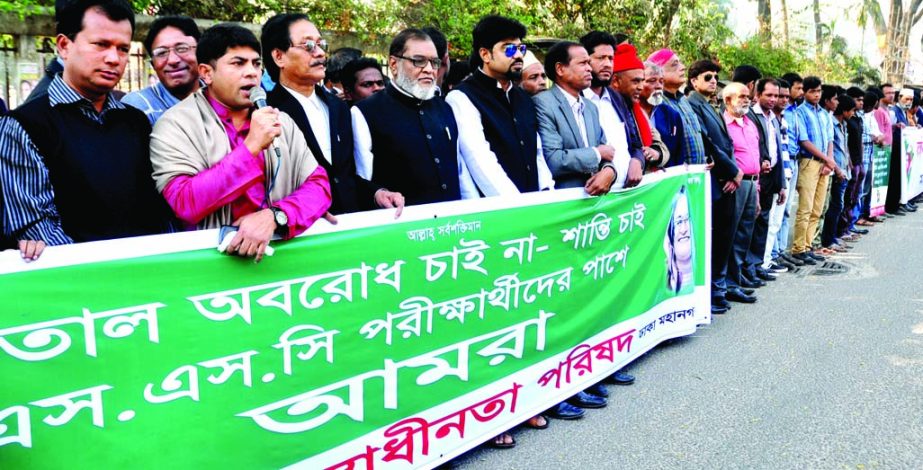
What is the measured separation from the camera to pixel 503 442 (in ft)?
12.8

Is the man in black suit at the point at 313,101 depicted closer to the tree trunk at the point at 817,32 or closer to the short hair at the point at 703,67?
the short hair at the point at 703,67

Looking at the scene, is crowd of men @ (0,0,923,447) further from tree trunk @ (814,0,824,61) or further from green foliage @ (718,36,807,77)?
tree trunk @ (814,0,824,61)

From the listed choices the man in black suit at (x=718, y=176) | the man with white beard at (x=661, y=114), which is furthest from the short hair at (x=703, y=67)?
the man with white beard at (x=661, y=114)

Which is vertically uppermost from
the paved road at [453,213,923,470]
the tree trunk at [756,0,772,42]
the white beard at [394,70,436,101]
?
the tree trunk at [756,0,772,42]

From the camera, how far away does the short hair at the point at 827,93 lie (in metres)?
10.3

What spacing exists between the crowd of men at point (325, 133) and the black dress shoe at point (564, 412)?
2cm

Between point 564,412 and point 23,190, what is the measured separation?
2.81 metres

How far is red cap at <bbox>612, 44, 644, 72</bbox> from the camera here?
5801 millimetres

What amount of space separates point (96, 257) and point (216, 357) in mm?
513

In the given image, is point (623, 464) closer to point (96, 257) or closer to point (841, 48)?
point (96, 257)

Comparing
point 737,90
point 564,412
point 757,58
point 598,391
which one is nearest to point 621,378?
point 598,391

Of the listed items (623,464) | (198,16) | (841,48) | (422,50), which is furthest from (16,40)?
(841,48)

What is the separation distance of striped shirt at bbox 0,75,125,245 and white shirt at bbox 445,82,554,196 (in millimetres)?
2184

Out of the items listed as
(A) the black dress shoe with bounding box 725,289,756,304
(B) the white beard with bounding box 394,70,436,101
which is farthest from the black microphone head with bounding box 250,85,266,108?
(A) the black dress shoe with bounding box 725,289,756,304
